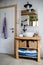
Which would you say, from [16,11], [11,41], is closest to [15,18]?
[16,11]

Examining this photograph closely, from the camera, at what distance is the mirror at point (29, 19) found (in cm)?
405

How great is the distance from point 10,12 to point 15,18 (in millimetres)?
326

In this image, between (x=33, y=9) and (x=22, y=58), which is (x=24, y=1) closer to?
(x=33, y=9)

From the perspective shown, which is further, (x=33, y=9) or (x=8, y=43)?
(x=8, y=43)

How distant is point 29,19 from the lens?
4.09 m

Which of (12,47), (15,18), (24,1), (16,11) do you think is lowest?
(12,47)

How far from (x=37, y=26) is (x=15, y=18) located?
91 cm

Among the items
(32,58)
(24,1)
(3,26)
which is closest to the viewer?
(32,58)

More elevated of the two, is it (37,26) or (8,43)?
(37,26)

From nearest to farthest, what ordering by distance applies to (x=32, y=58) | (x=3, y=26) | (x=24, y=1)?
(x=32, y=58)
(x=24, y=1)
(x=3, y=26)

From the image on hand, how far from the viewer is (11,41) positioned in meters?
4.40

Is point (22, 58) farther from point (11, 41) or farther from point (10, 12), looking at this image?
point (10, 12)

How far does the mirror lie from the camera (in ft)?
13.3

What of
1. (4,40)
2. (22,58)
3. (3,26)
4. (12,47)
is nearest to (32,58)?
(22,58)
